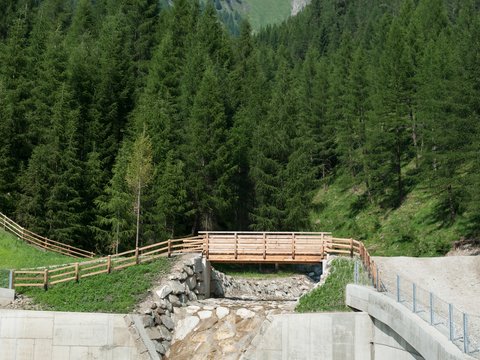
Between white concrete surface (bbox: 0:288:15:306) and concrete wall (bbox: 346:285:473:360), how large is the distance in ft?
50.1

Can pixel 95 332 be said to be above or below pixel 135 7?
below

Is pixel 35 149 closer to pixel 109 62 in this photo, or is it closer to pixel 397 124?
pixel 109 62

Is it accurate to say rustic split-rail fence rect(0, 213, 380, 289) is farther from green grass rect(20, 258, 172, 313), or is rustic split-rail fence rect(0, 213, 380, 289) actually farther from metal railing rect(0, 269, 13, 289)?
green grass rect(20, 258, 172, 313)

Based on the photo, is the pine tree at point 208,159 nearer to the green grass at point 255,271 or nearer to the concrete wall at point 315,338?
the green grass at point 255,271

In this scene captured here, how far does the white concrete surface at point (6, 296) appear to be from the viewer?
29.3 m

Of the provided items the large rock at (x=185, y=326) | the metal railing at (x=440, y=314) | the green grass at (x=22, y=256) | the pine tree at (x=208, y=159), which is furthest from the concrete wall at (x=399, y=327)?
the pine tree at (x=208, y=159)

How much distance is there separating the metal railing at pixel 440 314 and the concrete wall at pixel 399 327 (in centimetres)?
21

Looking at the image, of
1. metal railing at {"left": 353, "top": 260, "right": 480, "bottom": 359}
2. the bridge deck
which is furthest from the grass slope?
metal railing at {"left": 353, "top": 260, "right": 480, "bottom": 359}

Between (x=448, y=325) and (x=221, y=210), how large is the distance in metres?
27.6

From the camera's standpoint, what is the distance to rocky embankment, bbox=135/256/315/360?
26953 mm

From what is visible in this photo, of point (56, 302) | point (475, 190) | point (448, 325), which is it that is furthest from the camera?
point (475, 190)

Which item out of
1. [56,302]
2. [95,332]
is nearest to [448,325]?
[95,332]

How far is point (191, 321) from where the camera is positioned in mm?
28609

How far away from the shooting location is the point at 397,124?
5206 centimetres
